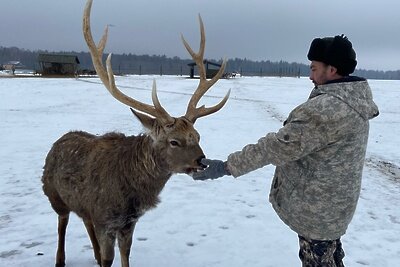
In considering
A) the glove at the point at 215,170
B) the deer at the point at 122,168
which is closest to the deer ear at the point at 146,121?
the deer at the point at 122,168

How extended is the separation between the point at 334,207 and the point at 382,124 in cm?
1534

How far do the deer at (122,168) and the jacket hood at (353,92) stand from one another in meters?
1.42

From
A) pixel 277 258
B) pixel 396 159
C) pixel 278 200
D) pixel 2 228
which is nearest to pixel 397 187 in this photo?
pixel 396 159

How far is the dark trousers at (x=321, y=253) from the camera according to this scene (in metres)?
3.14

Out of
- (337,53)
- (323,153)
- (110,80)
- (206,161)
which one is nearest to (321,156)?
(323,153)

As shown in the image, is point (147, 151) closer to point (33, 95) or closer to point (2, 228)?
point (2, 228)

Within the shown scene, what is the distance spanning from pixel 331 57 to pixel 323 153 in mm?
692

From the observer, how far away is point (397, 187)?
776 centimetres

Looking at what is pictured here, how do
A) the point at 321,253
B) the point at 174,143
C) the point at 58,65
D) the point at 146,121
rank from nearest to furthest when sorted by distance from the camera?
1. the point at 321,253
2. the point at 174,143
3. the point at 146,121
4. the point at 58,65

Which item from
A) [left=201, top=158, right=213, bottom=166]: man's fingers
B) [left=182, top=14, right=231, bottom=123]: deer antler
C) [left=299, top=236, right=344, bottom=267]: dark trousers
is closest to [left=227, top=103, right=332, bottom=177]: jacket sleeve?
[left=201, top=158, right=213, bottom=166]: man's fingers

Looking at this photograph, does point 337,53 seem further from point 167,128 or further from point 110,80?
point 110,80

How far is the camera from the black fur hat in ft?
9.30

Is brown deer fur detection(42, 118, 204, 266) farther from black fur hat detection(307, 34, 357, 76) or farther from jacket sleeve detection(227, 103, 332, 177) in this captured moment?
black fur hat detection(307, 34, 357, 76)

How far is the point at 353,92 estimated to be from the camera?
2.79 metres
